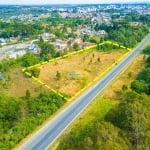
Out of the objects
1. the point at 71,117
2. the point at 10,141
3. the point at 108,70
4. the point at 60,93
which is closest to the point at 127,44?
the point at 108,70

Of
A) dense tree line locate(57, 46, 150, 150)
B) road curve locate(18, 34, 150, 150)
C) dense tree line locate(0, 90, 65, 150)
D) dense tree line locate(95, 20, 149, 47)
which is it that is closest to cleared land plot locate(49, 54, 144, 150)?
road curve locate(18, 34, 150, 150)

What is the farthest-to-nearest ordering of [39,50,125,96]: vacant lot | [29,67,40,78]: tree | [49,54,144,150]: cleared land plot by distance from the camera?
[29,67,40,78]: tree → [39,50,125,96]: vacant lot → [49,54,144,150]: cleared land plot

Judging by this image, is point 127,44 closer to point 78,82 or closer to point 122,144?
point 78,82

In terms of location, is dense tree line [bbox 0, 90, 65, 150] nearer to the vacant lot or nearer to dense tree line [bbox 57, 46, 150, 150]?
dense tree line [bbox 57, 46, 150, 150]

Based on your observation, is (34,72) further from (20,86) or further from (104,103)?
(104,103)

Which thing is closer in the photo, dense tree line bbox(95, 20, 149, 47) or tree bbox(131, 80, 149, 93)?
tree bbox(131, 80, 149, 93)

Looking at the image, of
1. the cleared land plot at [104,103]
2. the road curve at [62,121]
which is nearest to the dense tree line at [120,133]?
the cleared land plot at [104,103]

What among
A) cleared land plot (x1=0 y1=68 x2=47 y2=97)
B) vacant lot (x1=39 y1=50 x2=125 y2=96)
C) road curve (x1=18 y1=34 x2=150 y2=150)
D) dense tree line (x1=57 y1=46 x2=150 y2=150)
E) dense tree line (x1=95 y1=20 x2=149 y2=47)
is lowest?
dense tree line (x1=95 y1=20 x2=149 y2=47)
